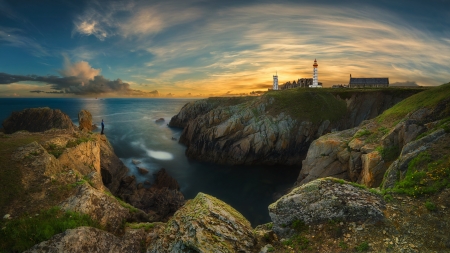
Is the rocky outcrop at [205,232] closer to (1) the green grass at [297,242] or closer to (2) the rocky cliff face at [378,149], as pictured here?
(1) the green grass at [297,242]

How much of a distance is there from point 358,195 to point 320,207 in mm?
1965

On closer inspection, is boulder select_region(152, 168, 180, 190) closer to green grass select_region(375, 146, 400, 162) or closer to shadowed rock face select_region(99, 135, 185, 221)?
shadowed rock face select_region(99, 135, 185, 221)

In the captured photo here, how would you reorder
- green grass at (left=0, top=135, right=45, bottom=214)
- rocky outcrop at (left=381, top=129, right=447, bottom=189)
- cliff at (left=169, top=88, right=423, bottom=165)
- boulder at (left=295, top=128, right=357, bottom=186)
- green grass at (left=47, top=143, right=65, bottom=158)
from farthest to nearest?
cliff at (left=169, top=88, right=423, bottom=165) < boulder at (left=295, top=128, right=357, bottom=186) < green grass at (left=47, top=143, right=65, bottom=158) < rocky outcrop at (left=381, top=129, right=447, bottom=189) < green grass at (left=0, top=135, right=45, bottom=214)

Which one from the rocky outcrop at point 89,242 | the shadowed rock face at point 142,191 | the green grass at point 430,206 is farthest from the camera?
the shadowed rock face at point 142,191

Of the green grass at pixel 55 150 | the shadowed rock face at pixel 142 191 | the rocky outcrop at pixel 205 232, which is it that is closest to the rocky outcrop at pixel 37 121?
the shadowed rock face at pixel 142 191

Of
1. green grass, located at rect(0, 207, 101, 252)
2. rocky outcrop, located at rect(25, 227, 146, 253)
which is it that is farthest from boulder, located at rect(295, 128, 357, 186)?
green grass, located at rect(0, 207, 101, 252)

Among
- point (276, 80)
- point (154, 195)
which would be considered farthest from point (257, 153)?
point (276, 80)

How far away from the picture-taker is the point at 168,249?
9383 mm

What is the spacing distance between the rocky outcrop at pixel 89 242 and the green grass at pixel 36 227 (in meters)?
0.41

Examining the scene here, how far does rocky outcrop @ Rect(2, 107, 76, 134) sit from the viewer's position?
141 feet

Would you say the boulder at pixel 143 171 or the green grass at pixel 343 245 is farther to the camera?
the boulder at pixel 143 171

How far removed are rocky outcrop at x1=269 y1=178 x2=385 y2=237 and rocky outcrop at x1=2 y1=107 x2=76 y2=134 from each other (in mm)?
46183

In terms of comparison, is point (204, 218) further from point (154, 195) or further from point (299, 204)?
point (154, 195)

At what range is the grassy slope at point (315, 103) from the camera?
52531mm
